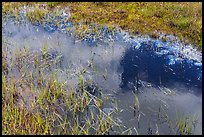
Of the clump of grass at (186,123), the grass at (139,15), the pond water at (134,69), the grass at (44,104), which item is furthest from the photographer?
the grass at (139,15)

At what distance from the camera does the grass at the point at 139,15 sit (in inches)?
639

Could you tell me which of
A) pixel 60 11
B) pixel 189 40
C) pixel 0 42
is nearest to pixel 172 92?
pixel 189 40

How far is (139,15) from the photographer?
59.2 ft

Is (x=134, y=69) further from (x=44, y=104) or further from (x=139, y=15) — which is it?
(x=139, y=15)

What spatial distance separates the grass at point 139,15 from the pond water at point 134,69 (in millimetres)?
966

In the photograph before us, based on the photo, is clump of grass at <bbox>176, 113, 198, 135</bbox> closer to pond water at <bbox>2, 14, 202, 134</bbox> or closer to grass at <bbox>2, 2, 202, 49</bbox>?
pond water at <bbox>2, 14, 202, 134</bbox>

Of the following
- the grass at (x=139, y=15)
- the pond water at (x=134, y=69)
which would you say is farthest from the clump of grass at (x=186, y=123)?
the grass at (x=139, y=15)

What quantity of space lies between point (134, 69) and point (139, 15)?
19.1ft

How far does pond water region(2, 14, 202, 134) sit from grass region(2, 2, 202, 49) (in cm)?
97

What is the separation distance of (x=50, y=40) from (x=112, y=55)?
10.5 feet

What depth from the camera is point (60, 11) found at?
1916 cm

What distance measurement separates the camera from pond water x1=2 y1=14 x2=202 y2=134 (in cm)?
1054

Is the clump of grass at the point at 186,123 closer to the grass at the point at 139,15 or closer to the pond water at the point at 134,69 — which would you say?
the pond water at the point at 134,69

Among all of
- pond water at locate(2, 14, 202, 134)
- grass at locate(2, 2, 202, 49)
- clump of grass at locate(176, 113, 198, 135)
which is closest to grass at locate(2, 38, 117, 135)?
pond water at locate(2, 14, 202, 134)
